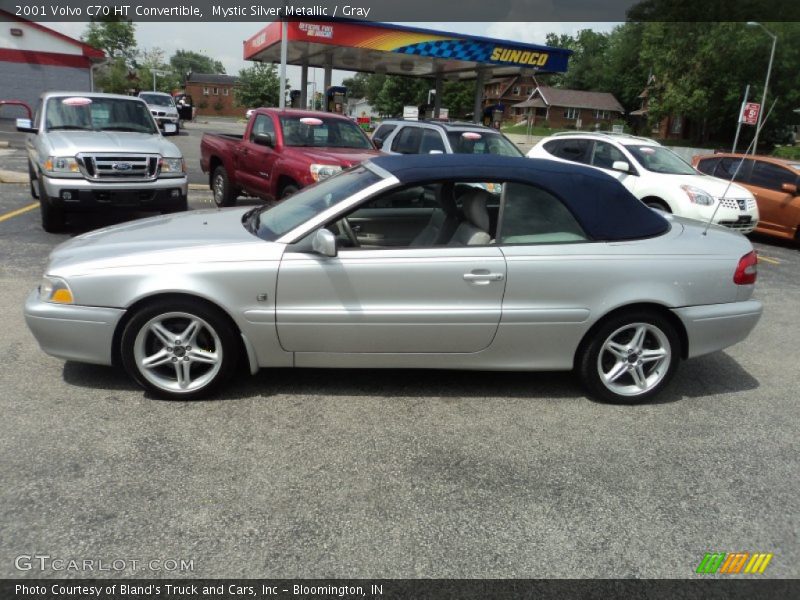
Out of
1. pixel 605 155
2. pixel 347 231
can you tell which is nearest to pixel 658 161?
pixel 605 155

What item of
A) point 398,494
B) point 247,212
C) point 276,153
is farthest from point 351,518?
point 276,153

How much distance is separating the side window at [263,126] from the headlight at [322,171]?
4.89 feet

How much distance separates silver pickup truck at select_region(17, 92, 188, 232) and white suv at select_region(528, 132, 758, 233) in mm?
6796

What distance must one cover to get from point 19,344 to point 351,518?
3.25 m

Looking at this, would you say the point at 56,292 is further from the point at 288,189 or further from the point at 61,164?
the point at 288,189

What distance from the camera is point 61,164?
7867 millimetres

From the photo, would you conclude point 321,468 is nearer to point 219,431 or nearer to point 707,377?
point 219,431

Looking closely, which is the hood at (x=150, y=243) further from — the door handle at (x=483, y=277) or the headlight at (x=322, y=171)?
the headlight at (x=322, y=171)

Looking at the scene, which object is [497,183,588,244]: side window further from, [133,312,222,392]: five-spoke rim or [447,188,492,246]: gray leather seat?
[133,312,222,392]: five-spoke rim

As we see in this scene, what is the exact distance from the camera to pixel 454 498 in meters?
3.09

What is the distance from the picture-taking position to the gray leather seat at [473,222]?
411cm

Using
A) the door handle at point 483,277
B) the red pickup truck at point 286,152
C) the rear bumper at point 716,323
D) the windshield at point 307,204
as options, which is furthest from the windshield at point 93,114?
the rear bumper at point 716,323

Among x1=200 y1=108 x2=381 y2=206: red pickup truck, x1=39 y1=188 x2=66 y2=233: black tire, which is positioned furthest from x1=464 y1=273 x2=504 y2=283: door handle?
x1=39 y1=188 x2=66 y2=233: black tire

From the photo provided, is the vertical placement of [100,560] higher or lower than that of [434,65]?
lower
